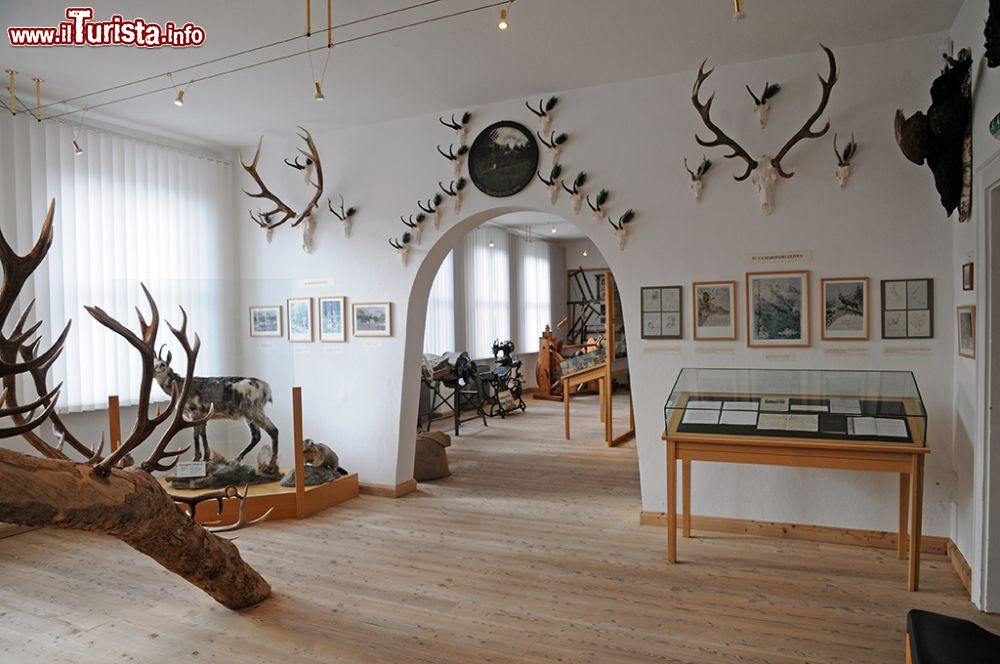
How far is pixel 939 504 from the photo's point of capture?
4.38 meters

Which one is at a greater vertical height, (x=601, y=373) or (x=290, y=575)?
(x=601, y=373)

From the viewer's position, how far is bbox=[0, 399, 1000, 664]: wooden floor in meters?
3.25

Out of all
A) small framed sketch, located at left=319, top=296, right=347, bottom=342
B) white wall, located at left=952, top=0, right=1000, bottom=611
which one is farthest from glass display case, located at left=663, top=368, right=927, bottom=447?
small framed sketch, located at left=319, top=296, right=347, bottom=342

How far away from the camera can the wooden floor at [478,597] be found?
10.7 feet

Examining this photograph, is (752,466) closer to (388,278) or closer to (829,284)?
(829,284)

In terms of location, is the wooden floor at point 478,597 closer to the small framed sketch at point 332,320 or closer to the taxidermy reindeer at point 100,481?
the taxidermy reindeer at point 100,481

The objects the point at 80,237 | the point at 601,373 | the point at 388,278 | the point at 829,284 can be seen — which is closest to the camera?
the point at 829,284

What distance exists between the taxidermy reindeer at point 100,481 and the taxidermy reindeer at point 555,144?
341 centimetres

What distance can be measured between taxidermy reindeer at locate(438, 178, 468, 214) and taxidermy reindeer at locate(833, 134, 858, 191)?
294 centimetres

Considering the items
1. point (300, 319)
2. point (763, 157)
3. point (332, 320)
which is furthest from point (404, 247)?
point (763, 157)

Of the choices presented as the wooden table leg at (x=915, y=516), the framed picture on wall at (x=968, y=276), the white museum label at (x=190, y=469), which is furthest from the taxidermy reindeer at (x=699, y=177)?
the white museum label at (x=190, y=469)

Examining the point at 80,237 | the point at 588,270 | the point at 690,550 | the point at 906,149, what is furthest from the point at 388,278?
the point at 588,270

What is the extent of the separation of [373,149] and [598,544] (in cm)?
406

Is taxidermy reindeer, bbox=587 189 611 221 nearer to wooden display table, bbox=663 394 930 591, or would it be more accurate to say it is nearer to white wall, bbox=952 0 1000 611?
wooden display table, bbox=663 394 930 591
